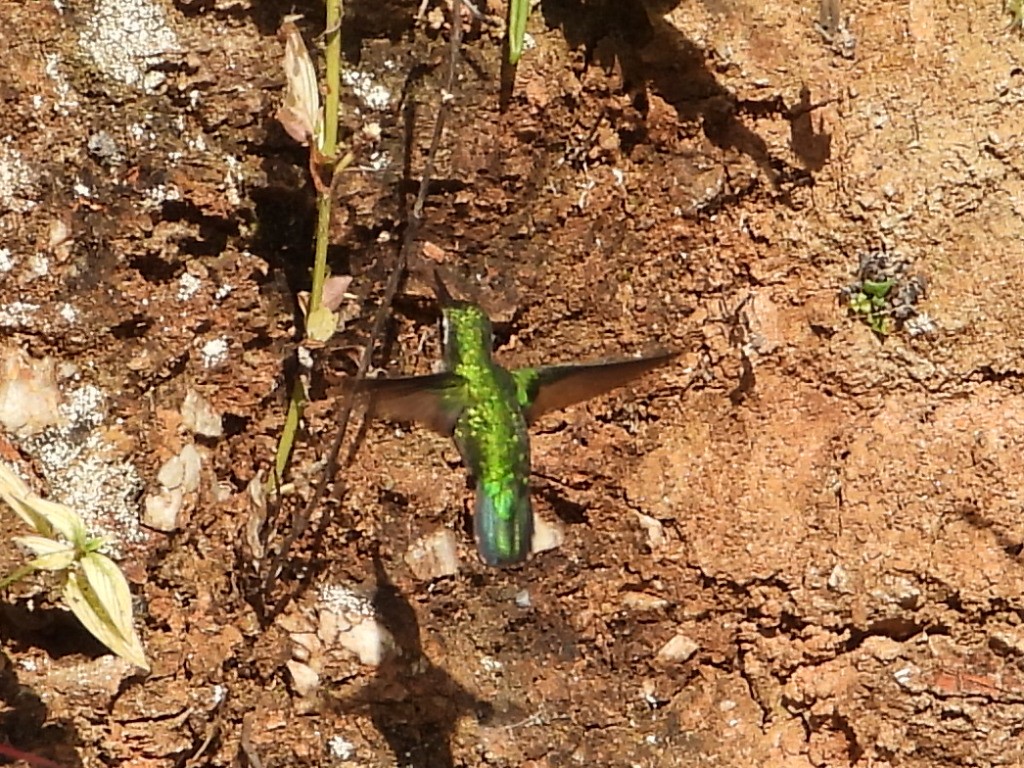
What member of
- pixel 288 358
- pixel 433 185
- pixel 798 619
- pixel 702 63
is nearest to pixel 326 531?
pixel 288 358

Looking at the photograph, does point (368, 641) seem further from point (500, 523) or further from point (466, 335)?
point (466, 335)

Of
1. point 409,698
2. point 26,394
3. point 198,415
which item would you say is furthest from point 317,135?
point 409,698

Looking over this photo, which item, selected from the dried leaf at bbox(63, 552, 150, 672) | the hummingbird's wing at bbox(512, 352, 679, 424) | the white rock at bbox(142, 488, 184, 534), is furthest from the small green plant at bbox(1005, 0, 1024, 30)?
the dried leaf at bbox(63, 552, 150, 672)

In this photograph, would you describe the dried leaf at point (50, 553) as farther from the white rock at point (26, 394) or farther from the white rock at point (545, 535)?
the white rock at point (545, 535)

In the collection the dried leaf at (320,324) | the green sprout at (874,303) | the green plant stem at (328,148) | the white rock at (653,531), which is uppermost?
the green plant stem at (328,148)

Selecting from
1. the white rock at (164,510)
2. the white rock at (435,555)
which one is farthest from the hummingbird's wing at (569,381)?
the white rock at (164,510)

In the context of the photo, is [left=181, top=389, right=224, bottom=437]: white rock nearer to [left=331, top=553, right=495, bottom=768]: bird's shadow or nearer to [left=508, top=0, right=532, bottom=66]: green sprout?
[left=331, top=553, right=495, bottom=768]: bird's shadow

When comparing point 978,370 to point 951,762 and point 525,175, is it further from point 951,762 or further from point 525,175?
point 525,175
